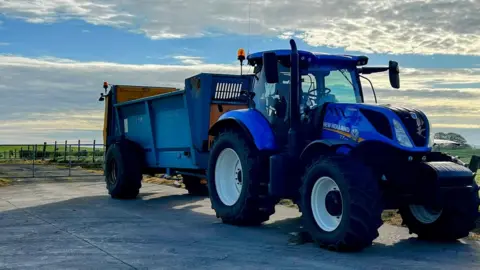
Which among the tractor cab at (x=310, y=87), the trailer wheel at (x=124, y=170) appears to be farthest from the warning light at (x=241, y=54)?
the trailer wheel at (x=124, y=170)

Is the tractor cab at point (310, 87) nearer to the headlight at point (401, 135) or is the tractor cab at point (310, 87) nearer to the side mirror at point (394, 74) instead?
the side mirror at point (394, 74)

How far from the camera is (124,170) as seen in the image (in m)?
14.2

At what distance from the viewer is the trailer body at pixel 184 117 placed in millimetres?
11961

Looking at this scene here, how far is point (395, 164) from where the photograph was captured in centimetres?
818

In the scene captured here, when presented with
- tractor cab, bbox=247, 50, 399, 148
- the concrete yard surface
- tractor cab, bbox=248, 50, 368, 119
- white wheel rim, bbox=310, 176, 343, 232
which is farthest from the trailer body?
white wheel rim, bbox=310, 176, 343, 232

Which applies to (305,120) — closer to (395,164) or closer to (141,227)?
(395,164)

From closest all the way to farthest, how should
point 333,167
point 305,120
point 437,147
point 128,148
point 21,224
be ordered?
point 333,167 < point 305,120 < point 437,147 < point 21,224 < point 128,148

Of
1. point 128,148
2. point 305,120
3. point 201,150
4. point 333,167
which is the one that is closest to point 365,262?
point 333,167

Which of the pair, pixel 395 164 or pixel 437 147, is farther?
pixel 437 147

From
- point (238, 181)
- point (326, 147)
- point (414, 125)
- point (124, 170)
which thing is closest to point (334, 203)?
point (326, 147)

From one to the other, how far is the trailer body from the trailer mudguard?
1.75ft

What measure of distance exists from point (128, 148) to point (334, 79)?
6558mm

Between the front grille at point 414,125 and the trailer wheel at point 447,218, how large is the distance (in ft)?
2.66

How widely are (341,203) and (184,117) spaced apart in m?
5.31
